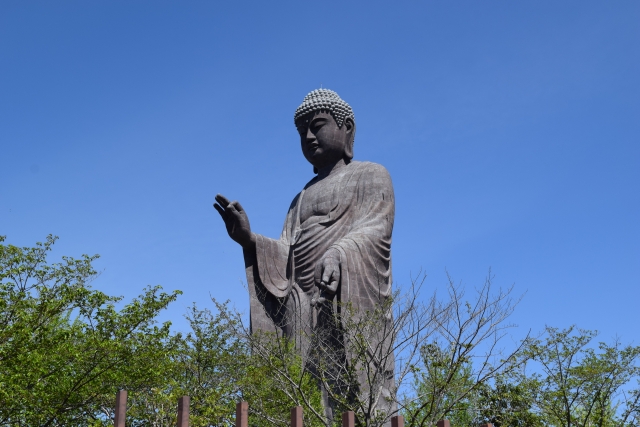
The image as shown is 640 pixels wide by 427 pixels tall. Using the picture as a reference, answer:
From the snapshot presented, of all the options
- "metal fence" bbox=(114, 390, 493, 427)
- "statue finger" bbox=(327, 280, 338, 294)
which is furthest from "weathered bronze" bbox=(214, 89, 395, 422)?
"metal fence" bbox=(114, 390, 493, 427)

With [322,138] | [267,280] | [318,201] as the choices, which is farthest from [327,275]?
[322,138]

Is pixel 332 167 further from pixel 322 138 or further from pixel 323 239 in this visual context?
pixel 323 239

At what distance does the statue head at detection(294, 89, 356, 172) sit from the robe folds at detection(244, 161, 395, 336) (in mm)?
381

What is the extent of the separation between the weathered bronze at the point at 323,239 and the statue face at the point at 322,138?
0.02 m

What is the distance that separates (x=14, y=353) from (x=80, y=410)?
7.16 ft

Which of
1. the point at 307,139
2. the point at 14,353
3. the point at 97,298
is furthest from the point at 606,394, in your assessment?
the point at 14,353

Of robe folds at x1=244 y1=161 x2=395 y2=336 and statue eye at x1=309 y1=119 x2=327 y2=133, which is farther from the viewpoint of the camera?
statue eye at x1=309 y1=119 x2=327 y2=133

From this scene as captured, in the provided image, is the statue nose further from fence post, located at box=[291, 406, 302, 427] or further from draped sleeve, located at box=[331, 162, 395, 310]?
→ fence post, located at box=[291, 406, 302, 427]

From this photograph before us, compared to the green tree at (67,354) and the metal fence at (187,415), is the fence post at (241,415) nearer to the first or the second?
the metal fence at (187,415)

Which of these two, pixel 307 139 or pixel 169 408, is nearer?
pixel 169 408

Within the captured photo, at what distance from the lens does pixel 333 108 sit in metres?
13.8

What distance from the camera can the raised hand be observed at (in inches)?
500

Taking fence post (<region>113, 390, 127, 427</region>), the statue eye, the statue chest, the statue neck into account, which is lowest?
fence post (<region>113, 390, 127, 427</region>)

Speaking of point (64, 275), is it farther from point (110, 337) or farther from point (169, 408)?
point (169, 408)
